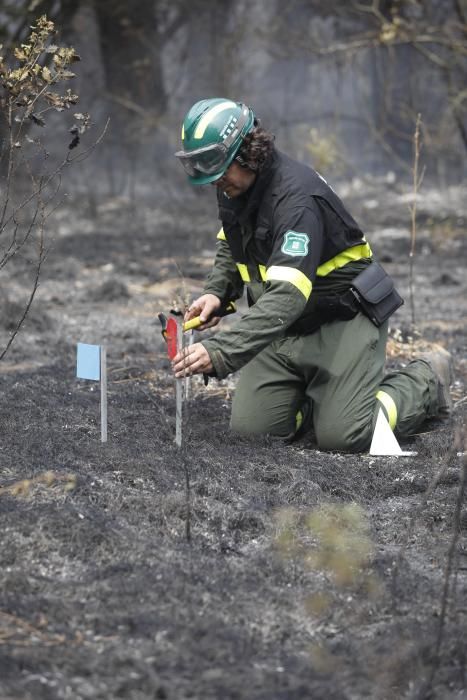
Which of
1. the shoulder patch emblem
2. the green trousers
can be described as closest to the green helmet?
the shoulder patch emblem

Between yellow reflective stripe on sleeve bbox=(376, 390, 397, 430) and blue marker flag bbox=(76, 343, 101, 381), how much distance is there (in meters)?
1.32

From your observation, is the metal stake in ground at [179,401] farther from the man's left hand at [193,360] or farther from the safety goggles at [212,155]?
the safety goggles at [212,155]

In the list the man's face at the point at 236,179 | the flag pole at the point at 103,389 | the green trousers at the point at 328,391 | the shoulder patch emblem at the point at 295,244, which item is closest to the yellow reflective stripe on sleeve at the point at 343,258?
the green trousers at the point at 328,391

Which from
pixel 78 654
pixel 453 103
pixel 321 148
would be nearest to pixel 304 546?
pixel 78 654

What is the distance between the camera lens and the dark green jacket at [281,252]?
386 centimetres

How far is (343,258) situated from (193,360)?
0.96 meters

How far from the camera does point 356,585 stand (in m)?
3.00

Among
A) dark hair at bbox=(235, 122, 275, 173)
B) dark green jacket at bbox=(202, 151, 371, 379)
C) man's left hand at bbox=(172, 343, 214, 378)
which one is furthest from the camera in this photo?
dark hair at bbox=(235, 122, 275, 173)

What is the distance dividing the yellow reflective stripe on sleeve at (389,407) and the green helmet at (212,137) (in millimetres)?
1231

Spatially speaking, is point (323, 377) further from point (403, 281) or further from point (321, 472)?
point (403, 281)

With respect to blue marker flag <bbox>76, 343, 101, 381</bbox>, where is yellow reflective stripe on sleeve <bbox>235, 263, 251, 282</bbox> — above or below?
above

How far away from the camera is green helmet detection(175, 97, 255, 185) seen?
3938mm

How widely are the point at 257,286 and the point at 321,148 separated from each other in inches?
283

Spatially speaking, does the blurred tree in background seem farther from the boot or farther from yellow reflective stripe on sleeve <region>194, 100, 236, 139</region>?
yellow reflective stripe on sleeve <region>194, 100, 236, 139</region>
